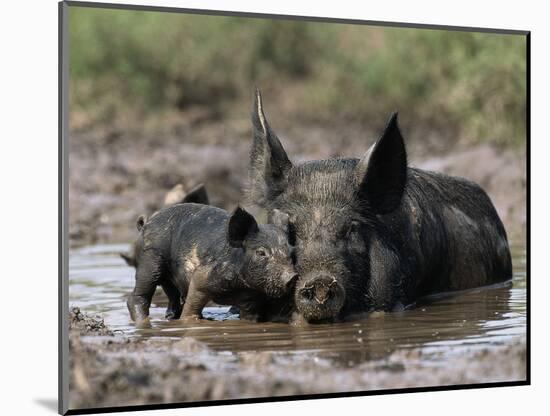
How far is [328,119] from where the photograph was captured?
1664 cm

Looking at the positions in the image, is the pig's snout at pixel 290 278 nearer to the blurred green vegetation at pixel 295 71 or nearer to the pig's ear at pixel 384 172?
the pig's ear at pixel 384 172

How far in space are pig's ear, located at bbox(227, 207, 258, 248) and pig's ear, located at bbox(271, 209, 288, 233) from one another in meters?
0.20

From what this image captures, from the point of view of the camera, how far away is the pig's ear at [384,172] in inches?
380

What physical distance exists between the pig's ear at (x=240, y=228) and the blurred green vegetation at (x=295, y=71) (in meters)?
4.65

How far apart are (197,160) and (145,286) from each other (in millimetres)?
7187

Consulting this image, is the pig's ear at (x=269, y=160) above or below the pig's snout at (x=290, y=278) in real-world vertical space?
above

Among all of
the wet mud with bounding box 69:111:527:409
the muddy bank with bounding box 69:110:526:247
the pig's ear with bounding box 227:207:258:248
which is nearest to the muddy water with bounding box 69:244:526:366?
the wet mud with bounding box 69:111:527:409

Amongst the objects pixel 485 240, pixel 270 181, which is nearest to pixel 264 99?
pixel 485 240

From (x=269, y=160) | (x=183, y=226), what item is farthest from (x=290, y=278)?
(x=183, y=226)

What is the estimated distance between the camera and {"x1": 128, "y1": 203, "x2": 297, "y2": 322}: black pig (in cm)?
916

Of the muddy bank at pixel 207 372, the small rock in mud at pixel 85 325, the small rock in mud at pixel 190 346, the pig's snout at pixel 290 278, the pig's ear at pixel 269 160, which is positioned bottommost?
the muddy bank at pixel 207 372

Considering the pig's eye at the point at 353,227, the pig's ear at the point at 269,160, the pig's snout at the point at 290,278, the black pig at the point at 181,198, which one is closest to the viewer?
the pig's snout at the point at 290,278

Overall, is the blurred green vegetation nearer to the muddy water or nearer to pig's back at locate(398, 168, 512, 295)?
pig's back at locate(398, 168, 512, 295)

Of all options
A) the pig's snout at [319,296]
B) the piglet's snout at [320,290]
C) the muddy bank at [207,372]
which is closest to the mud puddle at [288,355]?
the muddy bank at [207,372]
